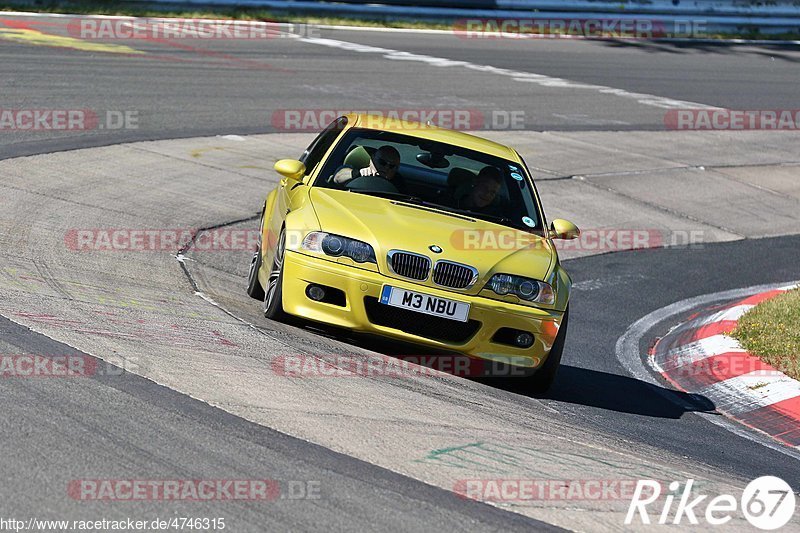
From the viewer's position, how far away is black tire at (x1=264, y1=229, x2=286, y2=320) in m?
7.46

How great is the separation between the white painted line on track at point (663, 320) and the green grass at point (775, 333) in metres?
0.83

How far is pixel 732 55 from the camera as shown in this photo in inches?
1142

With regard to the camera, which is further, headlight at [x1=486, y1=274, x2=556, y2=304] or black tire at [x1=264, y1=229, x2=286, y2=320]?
black tire at [x1=264, y1=229, x2=286, y2=320]

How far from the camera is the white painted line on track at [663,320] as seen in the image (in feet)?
24.6

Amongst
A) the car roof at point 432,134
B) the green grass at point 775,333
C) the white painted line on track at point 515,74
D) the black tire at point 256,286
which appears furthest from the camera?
the white painted line on track at point 515,74

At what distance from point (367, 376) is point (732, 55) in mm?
24465

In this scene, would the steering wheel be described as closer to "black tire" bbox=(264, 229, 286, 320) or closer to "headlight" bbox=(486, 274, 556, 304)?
"black tire" bbox=(264, 229, 286, 320)

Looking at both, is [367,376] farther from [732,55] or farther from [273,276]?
[732,55]

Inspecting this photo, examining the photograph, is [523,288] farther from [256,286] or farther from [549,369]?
[256,286]

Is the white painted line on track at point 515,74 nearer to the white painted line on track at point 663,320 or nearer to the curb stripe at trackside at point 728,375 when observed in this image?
the white painted line on track at point 663,320

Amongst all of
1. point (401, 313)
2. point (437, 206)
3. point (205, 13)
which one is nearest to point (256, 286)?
point (437, 206)

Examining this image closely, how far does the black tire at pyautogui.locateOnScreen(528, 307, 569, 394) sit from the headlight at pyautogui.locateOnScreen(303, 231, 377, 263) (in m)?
1.24

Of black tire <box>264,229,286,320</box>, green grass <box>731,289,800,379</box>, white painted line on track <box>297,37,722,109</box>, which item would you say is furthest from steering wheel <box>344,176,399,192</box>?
white painted line on track <box>297,37,722,109</box>

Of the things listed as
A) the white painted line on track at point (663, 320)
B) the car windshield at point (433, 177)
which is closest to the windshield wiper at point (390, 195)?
the car windshield at point (433, 177)
